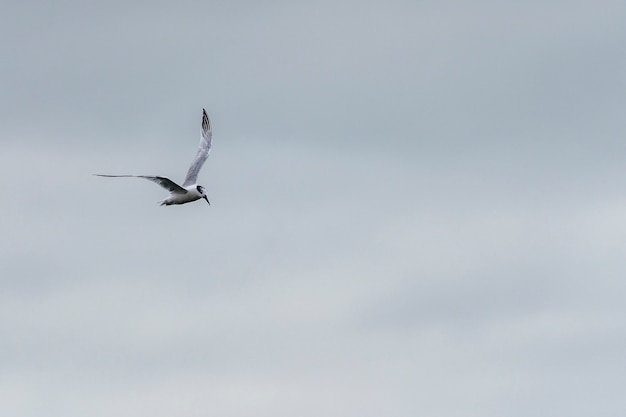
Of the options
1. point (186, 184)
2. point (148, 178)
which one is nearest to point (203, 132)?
point (186, 184)

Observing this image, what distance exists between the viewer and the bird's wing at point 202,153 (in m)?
134

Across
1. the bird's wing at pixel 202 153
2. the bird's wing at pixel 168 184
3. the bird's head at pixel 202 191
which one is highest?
the bird's wing at pixel 202 153

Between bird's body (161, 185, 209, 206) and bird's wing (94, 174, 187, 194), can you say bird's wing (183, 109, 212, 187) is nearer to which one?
bird's body (161, 185, 209, 206)

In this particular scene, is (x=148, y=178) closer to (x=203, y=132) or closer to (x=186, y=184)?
(x=186, y=184)

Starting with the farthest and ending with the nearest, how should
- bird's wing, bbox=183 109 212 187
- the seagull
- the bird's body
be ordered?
bird's wing, bbox=183 109 212 187 < the bird's body < the seagull

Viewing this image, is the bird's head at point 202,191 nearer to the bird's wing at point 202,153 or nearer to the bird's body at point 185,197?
the bird's body at point 185,197

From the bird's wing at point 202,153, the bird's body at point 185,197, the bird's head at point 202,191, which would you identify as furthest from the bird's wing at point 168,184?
the bird's wing at point 202,153

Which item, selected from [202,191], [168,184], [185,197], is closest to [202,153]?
[202,191]

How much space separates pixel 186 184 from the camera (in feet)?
432

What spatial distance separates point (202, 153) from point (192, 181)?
541 cm

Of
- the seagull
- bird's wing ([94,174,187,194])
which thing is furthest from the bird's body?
bird's wing ([94,174,187,194])

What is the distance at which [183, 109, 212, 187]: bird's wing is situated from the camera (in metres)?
134

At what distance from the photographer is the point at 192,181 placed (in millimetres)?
133125

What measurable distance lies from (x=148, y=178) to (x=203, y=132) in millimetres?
21346
